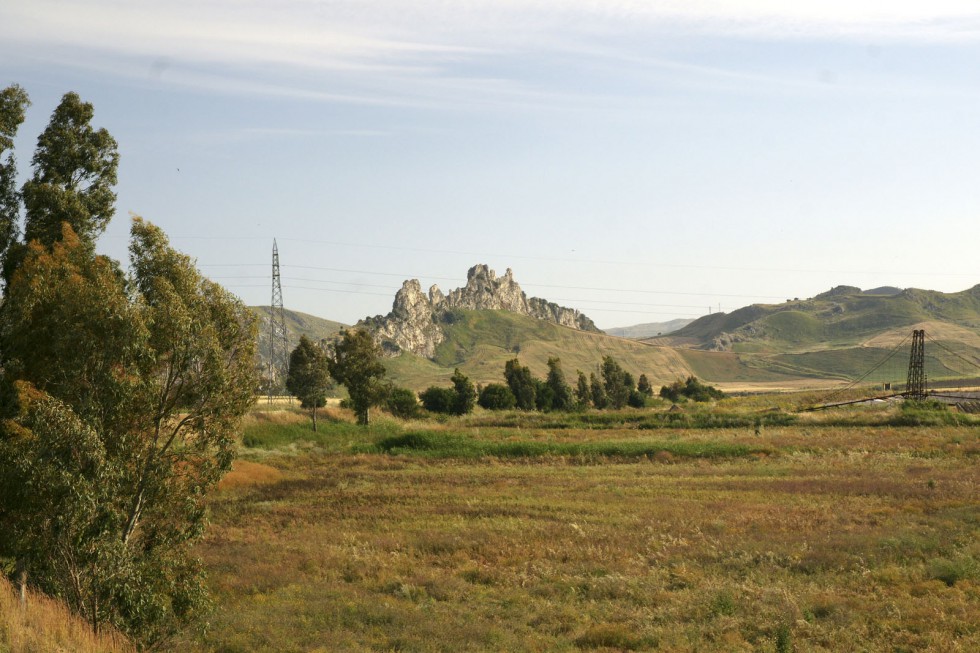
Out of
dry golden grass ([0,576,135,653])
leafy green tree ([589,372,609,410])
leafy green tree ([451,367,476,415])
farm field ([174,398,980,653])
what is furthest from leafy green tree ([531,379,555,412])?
dry golden grass ([0,576,135,653])

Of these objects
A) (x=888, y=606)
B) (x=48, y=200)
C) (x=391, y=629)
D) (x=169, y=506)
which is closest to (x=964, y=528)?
(x=888, y=606)

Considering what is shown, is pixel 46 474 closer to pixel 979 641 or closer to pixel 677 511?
pixel 979 641

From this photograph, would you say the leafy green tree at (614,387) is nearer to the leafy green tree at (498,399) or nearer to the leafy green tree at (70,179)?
the leafy green tree at (498,399)

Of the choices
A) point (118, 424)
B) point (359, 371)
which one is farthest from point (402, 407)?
point (118, 424)

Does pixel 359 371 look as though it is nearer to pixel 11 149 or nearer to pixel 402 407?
pixel 402 407

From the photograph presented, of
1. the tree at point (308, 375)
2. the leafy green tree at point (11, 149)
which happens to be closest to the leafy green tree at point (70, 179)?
the leafy green tree at point (11, 149)

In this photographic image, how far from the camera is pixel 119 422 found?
20.0 metres

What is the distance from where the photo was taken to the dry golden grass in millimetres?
15633

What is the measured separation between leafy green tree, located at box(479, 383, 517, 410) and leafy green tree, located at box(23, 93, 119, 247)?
93665 millimetres

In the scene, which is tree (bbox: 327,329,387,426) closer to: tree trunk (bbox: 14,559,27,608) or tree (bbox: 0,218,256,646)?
tree (bbox: 0,218,256,646)

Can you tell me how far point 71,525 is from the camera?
725 inches

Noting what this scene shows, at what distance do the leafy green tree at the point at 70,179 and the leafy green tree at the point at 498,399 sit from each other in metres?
93.7

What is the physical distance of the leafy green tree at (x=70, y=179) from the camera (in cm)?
2855

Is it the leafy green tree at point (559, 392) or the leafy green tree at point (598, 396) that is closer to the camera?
the leafy green tree at point (559, 392)
